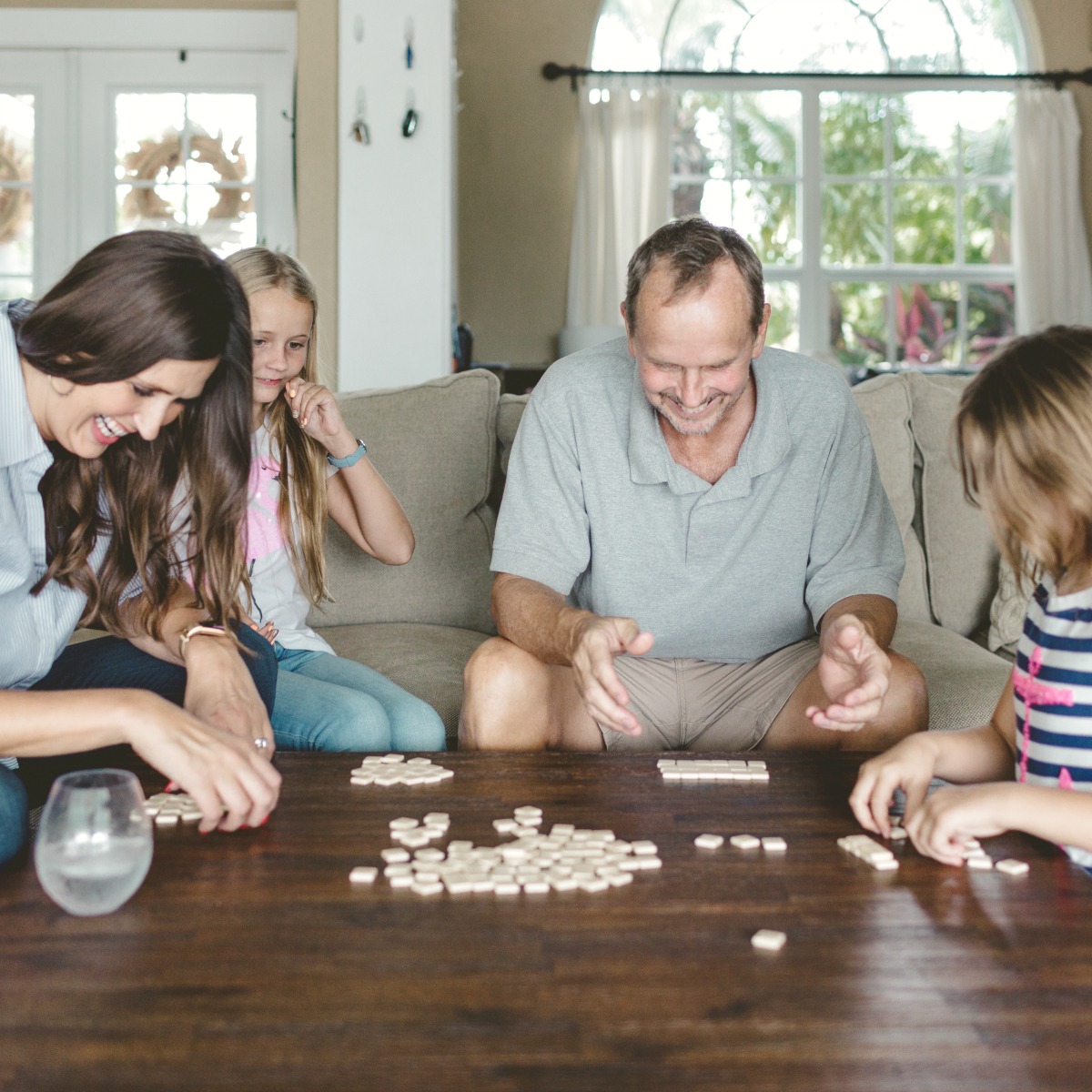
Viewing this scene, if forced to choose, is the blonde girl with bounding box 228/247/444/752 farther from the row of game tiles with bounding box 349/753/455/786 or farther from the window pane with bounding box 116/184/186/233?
the window pane with bounding box 116/184/186/233

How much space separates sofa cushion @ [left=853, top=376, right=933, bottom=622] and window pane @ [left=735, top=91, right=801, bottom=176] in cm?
415

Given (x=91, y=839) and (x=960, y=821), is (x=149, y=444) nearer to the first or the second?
(x=91, y=839)

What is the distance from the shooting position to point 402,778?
1455 mm

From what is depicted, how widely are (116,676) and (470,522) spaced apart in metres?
1.12

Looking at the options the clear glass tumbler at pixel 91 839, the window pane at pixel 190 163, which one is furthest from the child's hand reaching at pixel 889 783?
the window pane at pixel 190 163

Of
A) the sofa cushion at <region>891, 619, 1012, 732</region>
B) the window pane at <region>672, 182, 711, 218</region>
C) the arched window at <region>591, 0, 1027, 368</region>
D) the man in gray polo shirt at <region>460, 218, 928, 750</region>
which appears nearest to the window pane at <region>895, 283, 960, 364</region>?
the arched window at <region>591, 0, 1027, 368</region>

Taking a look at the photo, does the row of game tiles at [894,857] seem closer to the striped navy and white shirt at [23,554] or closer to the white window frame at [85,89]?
the striped navy and white shirt at [23,554]

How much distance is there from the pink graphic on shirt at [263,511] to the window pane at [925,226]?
17.0 ft

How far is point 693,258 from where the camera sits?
188cm

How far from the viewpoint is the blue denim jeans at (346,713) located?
1930 mm

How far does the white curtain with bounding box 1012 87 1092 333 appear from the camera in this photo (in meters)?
6.35

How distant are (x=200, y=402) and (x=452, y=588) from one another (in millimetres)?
1183

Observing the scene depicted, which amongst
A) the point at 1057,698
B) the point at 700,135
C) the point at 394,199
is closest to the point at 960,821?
the point at 1057,698

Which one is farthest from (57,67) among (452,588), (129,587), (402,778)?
(402,778)
